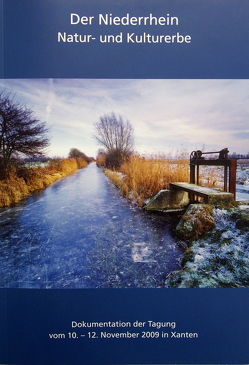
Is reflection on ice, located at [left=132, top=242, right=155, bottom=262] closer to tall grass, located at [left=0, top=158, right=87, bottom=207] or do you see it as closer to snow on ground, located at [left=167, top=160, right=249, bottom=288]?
snow on ground, located at [left=167, top=160, right=249, bottom=288]

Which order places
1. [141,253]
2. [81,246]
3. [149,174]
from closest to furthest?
[141,253]
[81,246]
[149,174]

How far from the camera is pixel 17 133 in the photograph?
94.0 inches

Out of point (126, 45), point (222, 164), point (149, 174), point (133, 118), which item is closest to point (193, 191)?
point (222, 164)

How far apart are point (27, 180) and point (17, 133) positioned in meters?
0.89

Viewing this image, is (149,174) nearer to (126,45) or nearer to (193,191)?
(193,191)

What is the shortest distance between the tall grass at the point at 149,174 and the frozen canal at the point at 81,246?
498 mm

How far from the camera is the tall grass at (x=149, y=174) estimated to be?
2.99m

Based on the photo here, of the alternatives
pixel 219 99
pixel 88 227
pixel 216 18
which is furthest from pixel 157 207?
pixel 216 18

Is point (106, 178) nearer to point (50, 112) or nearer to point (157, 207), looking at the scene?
point (157, 207)

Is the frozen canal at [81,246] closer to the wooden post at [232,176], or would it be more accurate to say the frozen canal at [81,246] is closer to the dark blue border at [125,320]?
the dark blue border at [125,320]

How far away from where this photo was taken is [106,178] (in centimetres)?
480

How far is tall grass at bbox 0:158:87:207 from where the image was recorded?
8.51 ft

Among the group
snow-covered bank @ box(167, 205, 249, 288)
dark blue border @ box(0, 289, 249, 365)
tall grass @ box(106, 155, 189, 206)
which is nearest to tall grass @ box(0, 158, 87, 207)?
tall grass @ box(106, 155, 189, 206)

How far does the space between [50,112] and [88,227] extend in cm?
174
